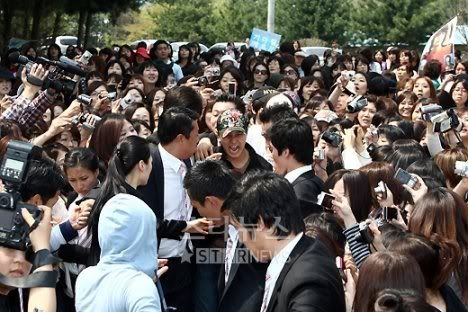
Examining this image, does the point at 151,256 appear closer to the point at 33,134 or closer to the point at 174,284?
the point at 174,284

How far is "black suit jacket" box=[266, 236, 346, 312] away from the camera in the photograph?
14.0 feet

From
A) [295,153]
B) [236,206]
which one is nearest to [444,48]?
[295,153]

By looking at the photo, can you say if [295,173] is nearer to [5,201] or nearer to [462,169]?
[462,169]

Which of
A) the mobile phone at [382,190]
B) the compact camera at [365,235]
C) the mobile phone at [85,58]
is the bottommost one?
the mobile phone at [85,58]

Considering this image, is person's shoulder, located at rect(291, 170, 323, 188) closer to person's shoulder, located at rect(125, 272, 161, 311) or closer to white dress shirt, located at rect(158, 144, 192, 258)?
white dress shirt, located at rect(158, 144, 192, 258)

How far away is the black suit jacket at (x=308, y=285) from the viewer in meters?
4.26

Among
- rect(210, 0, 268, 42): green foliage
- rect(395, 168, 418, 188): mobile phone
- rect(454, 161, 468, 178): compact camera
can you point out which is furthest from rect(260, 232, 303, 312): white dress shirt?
rect(210, 0, 268, 42): green foliage

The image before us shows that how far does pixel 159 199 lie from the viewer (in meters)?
6.43

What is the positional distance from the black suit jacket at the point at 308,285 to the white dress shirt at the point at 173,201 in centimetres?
207

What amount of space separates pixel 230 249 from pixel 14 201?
1.60 m

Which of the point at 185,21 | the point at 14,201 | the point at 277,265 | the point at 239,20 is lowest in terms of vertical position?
the point at 185,21

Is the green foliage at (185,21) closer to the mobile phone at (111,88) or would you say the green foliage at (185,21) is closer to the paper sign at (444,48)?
the paper sign at (444,48)

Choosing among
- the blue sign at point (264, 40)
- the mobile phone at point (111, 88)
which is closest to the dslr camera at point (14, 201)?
the mobile phone at point (111, 88)

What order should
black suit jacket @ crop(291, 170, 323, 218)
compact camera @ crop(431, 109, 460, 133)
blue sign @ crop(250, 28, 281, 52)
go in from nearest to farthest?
black suit jacket @ crop(291, 170, 323, 218), compact camera @ crop(431, 109, 460, 133), blue sign @ crop(250, 28, 281, 52)
